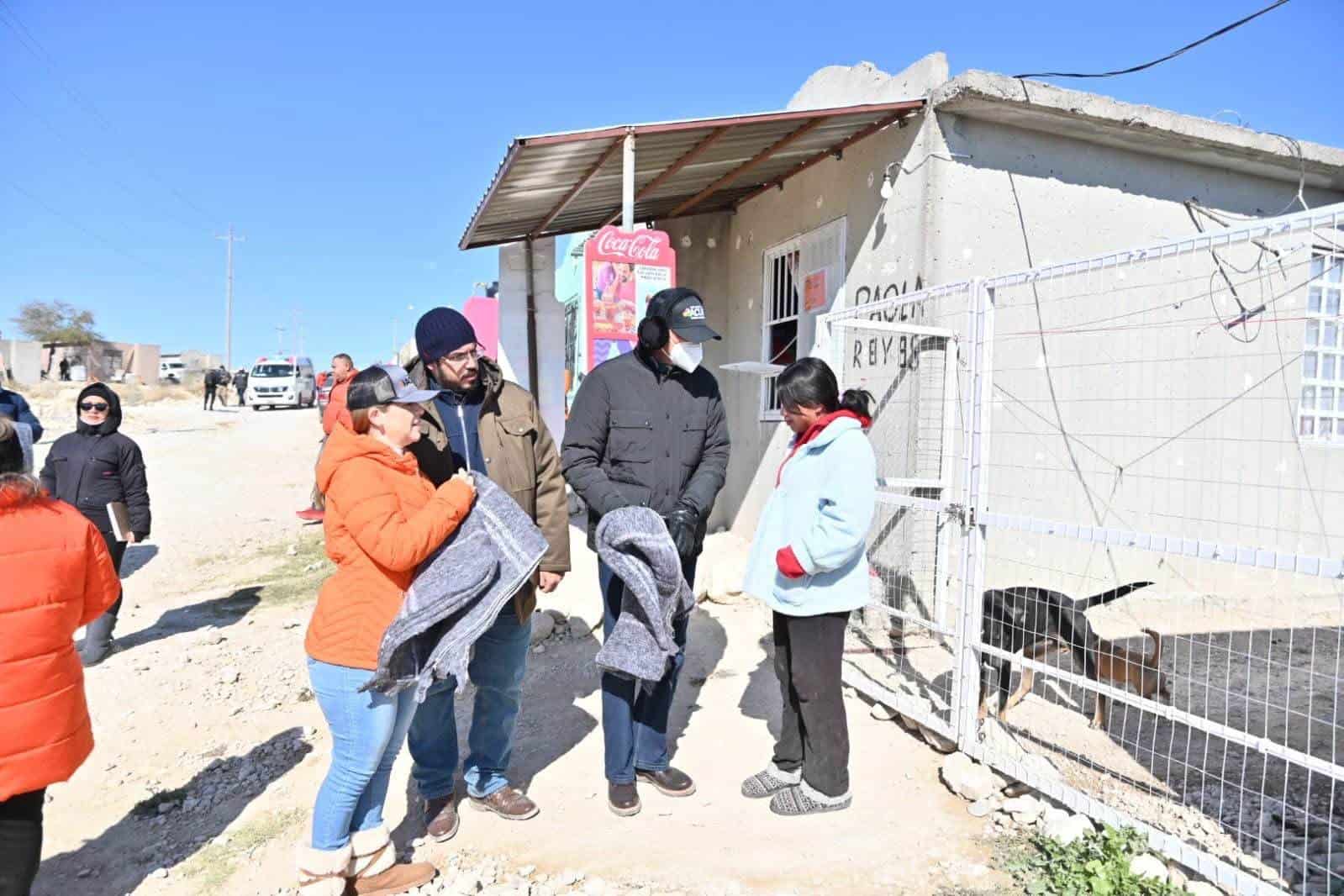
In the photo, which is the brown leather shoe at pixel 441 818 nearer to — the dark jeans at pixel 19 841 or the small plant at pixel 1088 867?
the dark jeans at pixel 19 841

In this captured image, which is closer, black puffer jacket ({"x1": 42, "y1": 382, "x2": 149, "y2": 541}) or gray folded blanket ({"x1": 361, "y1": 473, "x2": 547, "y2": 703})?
gray folded blanket ({"x1": 361, "y1": 473, "x2": 547, "y2": 703})

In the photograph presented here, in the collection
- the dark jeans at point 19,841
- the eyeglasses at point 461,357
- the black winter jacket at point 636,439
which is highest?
the eyeglasses at point 461,357

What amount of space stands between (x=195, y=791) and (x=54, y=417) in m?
23.9

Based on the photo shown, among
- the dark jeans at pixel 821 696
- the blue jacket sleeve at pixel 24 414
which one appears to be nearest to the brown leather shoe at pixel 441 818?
the dark jeans at pixel 821 696

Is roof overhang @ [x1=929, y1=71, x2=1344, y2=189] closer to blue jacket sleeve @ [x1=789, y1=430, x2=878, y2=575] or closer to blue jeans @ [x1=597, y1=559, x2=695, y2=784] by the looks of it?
blue jacket sleeve @ [x1=789, y1=430, x2=878, y2=575]

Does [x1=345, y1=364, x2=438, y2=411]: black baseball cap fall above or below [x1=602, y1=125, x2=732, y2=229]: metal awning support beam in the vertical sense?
below

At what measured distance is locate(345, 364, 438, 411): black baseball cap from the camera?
237 centimetres

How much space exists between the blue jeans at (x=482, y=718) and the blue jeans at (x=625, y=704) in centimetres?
34

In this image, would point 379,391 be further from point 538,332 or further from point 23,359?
point 23,359

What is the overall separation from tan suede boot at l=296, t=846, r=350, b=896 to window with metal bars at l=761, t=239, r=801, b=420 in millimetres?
5347

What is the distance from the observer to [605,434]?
3178 mm

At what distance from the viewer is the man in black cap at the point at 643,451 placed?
312 cm

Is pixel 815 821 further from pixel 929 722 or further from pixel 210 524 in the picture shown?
pixel 210 524

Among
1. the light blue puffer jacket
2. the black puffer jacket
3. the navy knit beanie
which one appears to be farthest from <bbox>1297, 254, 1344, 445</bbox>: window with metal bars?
the black puffer jacket
